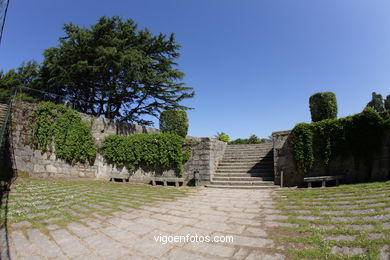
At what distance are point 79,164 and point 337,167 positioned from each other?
12.0 metres

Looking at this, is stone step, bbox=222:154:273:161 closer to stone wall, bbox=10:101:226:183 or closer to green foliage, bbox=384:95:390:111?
stone wall, bbox=10:101:226:183

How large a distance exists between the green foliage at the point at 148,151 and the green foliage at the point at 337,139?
4980 mm

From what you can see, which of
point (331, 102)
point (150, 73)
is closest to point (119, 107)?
point (150, 73)

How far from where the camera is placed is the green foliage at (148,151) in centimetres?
919

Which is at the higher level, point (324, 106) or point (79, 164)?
point (324, 106)

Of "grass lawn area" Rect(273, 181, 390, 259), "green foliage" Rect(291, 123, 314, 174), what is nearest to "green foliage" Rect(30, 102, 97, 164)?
"grass lawn area" Rect(273, 181, 390, 259)

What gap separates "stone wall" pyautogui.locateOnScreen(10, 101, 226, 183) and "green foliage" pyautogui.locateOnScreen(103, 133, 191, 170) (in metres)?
0.36

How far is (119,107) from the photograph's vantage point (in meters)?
16.7

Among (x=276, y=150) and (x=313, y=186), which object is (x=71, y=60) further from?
(x=313, y=186)

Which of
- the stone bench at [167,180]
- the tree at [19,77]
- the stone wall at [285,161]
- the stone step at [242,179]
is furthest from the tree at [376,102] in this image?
the tree at [19,77]

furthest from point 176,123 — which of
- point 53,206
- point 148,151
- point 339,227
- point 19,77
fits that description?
point 19,77

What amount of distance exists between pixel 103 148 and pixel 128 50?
7.51 metres

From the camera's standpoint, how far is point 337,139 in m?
6.90

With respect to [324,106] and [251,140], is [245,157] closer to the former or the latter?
[324,106]
